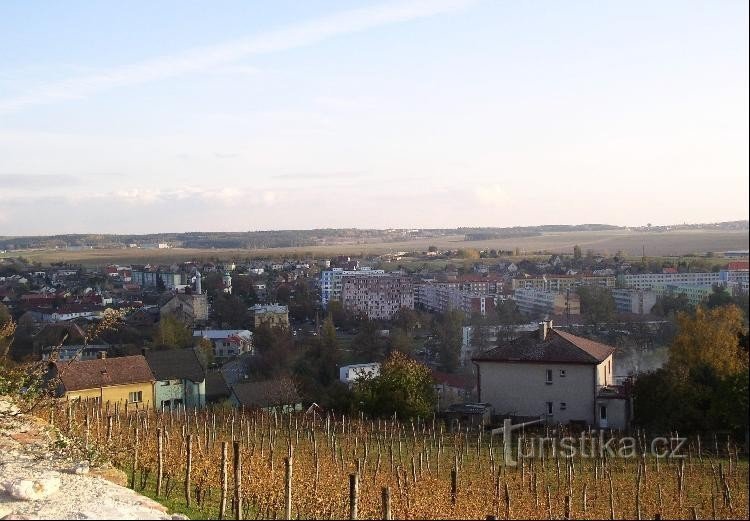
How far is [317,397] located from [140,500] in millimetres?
19299

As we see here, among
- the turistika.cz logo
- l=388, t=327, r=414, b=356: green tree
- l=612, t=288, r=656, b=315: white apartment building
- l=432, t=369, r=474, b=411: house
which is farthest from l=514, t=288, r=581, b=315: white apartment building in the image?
the turistika.cz logo

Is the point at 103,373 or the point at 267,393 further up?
the point at 103,373

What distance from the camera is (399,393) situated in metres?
22.2

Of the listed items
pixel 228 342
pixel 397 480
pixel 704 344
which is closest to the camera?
pixel 397 480

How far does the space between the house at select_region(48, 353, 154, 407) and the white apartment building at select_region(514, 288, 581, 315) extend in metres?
18.6

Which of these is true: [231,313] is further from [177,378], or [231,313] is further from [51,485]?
[51,485]

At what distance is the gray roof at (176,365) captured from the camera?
28.9m

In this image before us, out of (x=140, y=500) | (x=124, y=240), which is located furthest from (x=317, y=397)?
(x=124, y=240)

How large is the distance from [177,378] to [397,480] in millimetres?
18990

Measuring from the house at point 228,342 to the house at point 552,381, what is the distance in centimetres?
2002

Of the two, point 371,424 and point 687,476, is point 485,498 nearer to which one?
point 687,476

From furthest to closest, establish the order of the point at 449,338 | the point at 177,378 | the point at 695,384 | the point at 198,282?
the point at 198,282
the point at 449,338
the point at 177,378
the point at 695,384

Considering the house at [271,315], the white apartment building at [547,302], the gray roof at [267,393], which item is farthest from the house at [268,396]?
the white apartment building at [547,302]

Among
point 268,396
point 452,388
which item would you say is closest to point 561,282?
point 452,388
